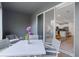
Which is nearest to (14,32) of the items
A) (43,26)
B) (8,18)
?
(8,18)

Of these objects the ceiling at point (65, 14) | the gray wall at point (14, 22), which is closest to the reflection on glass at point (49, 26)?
the ceiling at point (65, 14)

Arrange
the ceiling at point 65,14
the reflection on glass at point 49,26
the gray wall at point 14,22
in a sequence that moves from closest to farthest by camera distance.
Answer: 1. the ceiling at point 65,14
2. the reflection on glass at point 49,26
3. the gray wall at point 14,22

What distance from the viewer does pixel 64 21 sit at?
4.93 m

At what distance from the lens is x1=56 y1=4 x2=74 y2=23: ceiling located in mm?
4374

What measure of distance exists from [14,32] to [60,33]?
2030 mm

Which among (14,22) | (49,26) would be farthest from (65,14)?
(14,22)

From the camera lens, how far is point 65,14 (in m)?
4.91

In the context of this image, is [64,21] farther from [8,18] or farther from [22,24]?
[8,18]

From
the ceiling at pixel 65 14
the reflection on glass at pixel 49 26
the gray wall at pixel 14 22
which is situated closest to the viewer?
the ceiling at pixel 65 14

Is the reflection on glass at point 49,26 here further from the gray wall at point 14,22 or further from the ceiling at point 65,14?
the gray wall at point 14,22

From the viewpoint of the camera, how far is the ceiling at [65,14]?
4374 millimetres

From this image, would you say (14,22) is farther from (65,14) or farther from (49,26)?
(65,14)

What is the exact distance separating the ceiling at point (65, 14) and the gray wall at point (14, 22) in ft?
4.51

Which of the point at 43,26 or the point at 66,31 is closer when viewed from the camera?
the point at 66,31
